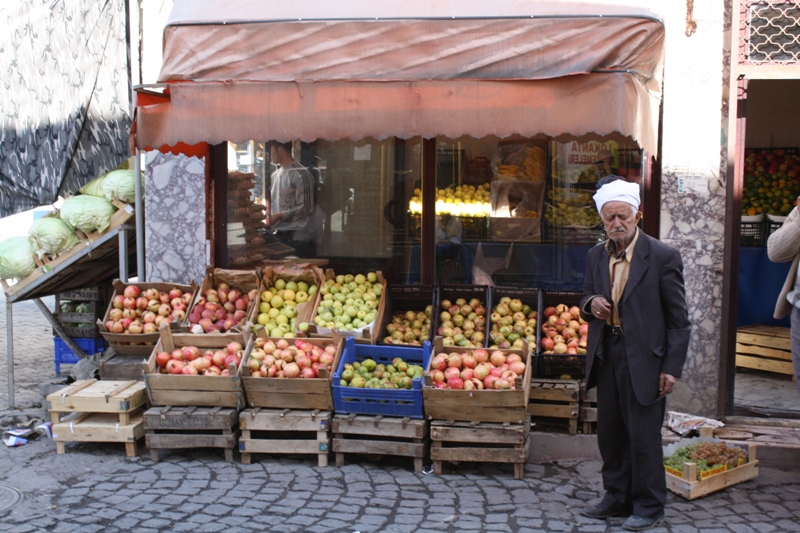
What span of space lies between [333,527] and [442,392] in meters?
1.21

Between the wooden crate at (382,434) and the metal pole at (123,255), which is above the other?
the metal pole at (123,255)

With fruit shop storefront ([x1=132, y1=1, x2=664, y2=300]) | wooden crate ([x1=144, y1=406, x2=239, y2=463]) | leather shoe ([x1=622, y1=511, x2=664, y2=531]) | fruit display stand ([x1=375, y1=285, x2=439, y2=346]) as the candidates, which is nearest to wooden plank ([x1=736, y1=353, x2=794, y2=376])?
fruit shop storefront ([x1=132, y1=1, x2=664, y2=300])

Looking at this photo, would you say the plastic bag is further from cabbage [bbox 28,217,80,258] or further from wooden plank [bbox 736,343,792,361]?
wooden plank [bbox 736,343,792,361]

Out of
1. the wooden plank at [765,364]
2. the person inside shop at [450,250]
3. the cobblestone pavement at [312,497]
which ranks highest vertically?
the person inside shop at [450,250]

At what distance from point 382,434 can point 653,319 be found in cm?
210

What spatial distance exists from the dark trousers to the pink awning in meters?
1.50

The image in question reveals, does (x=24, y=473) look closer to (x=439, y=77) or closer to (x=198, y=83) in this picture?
(x=198, y=83)

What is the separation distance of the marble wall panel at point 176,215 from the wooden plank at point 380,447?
2513 mm

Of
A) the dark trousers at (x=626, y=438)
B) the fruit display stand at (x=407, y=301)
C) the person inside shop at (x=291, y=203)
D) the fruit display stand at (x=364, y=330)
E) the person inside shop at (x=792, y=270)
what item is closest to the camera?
the dark trousers at (x=626, y=438)

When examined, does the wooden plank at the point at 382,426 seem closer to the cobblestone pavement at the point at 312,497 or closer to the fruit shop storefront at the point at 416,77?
the cobblestone pavement at the point at 312,497

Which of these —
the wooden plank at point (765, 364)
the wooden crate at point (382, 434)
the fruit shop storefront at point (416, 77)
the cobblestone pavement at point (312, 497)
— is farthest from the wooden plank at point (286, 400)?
the wooden plank at point (765, 364)

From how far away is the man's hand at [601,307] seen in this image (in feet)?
14.7

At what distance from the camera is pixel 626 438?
4742 mm

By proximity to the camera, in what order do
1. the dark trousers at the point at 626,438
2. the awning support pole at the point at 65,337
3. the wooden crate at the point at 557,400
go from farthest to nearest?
1. the awning support pole at the point at 65,337
2. the wooden crate at the point at 557,400
3. the dark trousers at the point at 626,438
